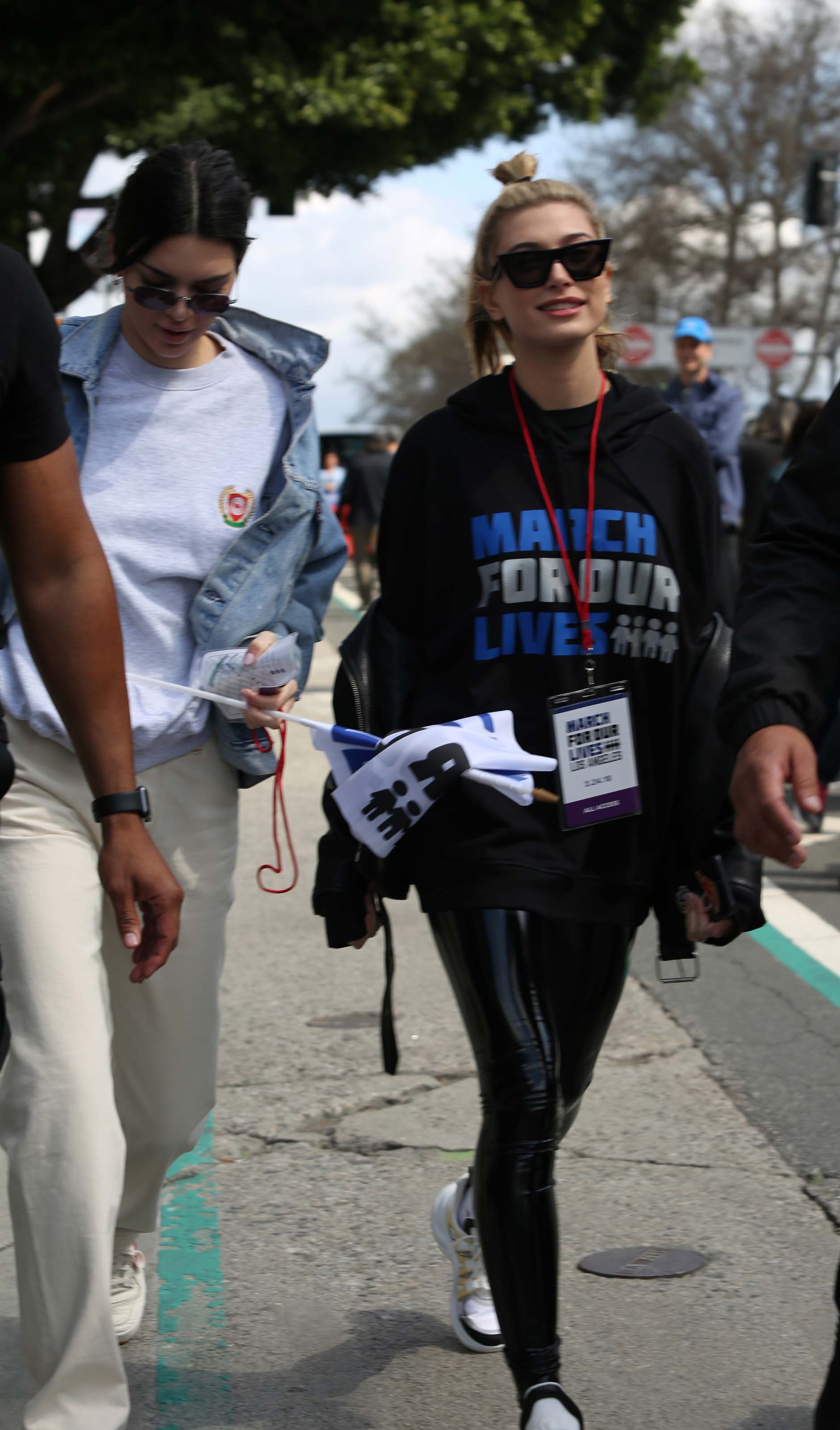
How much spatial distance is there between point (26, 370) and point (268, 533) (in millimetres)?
937

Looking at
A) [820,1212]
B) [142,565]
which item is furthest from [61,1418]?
[820,1212]

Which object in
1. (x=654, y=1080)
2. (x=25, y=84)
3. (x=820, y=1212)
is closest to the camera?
(x=820, y=1212)

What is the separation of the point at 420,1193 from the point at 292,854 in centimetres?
102

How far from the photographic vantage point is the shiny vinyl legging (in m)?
2.66

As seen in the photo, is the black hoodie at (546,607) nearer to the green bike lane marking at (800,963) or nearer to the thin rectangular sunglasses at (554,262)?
the thin rectangular sunglasses at (554,262)

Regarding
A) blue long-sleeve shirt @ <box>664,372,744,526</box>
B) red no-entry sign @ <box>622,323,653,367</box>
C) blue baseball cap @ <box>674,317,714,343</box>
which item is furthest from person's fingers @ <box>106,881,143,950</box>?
red no-entry sign @ <box>622,323,653,367</box>

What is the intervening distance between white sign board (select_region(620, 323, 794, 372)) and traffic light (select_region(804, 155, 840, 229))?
2433 millimetres

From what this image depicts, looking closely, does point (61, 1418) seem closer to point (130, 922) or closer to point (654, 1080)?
point (130, 922)

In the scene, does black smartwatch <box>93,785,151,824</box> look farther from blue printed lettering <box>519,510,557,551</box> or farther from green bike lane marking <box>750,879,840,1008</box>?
green bike lane marking <box>750,879,840,1008</box>

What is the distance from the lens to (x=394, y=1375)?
10.2 ft

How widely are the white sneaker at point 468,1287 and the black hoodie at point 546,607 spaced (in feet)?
2.27

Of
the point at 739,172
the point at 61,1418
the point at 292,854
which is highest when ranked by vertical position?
the point at 739,172

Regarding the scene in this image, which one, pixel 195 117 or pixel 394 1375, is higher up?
pixel 195 117

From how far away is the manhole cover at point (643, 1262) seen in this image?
352 centimetres
